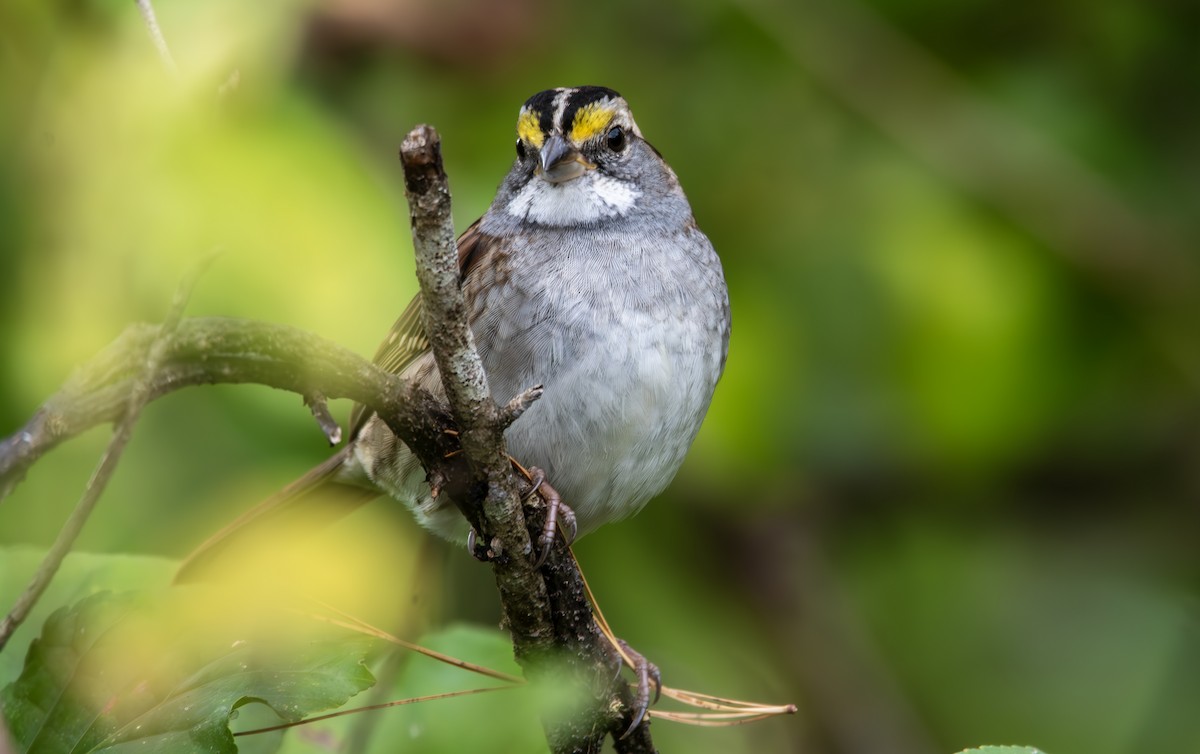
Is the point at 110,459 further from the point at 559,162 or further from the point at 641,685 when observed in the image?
the point at 559,162

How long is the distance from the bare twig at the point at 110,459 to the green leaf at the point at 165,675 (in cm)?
41

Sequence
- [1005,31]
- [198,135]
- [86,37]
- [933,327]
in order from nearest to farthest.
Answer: [198,135]
[86,37]
[933,327]
[1005,31]

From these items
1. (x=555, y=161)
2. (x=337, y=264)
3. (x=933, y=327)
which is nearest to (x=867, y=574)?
(x=933, y=327)

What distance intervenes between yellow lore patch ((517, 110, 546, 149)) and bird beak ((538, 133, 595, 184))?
0.05 m

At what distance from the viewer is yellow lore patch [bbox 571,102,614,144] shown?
339 cm

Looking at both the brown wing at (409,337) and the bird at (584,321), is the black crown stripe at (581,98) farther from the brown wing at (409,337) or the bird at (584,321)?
the brown wing at (409,337)

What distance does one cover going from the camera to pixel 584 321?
10.1ft

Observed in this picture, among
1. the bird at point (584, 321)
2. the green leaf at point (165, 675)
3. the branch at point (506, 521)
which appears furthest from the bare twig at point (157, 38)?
the bird at point (584, 321)

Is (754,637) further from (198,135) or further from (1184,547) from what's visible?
(198,135)

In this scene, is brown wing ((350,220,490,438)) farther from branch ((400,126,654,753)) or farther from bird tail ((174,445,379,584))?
branch ((400,126,654,753))

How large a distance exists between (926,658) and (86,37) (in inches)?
138

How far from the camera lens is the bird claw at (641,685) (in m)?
2.70

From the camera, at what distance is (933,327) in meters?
3.86

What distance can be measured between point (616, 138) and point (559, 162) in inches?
9.8
